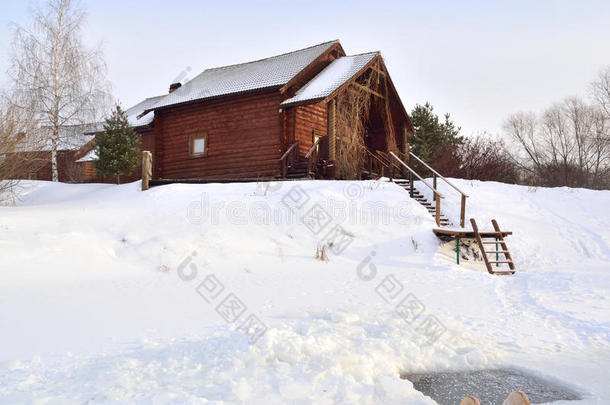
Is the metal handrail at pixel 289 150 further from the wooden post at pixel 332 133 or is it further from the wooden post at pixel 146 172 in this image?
the wooden post at pixel 146 172

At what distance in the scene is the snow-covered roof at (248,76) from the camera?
1691 cm

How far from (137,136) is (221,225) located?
12.2m

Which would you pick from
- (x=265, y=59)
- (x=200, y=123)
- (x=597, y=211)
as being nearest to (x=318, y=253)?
(x=200, y=123)

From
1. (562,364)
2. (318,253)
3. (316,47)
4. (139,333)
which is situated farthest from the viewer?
(316,47)

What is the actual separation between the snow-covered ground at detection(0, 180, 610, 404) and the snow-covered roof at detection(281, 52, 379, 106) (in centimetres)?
342

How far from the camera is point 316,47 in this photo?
1952 centimetres

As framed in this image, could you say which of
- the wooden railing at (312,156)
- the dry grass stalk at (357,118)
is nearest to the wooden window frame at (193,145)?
the wooden railing at (312,156)

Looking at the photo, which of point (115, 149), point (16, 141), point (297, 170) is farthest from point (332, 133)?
point (115, 149)

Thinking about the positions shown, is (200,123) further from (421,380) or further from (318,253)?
(421,380)

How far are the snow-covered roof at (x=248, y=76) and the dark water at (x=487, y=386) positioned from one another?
506 inches

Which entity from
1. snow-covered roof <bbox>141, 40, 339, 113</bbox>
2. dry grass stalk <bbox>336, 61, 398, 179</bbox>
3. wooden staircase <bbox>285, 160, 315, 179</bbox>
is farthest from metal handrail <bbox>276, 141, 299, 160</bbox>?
snow-covered roof <bbox>141, 40, 339, 113</bbox>

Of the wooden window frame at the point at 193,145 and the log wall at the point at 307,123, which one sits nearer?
the log wall at the point at 307,123

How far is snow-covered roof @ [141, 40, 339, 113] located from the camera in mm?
16906

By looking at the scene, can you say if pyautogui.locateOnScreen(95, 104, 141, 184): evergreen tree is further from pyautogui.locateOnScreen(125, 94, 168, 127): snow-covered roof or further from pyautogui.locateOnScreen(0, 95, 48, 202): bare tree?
pyautogui.locateOnScreen(0, 95, 48, 202): bare tree
